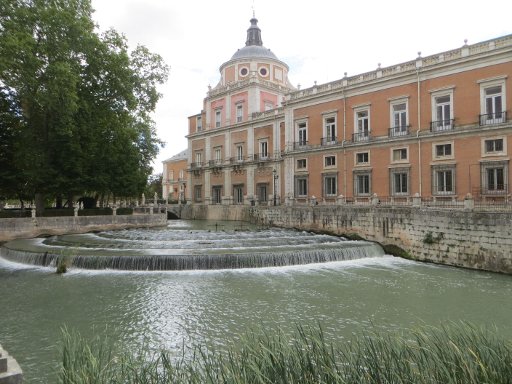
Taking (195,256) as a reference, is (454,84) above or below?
above

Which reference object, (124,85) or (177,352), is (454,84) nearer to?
(124,85)

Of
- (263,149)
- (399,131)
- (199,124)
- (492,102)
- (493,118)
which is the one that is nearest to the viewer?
(493,118)

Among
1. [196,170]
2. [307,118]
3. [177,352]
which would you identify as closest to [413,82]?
[307,118]

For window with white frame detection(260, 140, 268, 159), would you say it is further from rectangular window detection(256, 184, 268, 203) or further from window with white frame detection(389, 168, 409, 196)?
window with white frame detection(389, 168, 409, 196)

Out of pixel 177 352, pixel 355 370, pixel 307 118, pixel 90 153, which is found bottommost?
pixel 177 352

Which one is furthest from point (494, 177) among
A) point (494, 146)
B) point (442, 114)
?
point (442, 114)

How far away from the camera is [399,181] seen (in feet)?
91.6

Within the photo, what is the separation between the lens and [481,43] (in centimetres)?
2419

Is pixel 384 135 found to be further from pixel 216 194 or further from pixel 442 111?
pixel 216 194

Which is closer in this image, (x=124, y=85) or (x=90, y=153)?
(x=124, y=85)

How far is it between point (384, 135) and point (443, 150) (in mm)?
4439

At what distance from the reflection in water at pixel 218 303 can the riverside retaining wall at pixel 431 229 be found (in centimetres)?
140

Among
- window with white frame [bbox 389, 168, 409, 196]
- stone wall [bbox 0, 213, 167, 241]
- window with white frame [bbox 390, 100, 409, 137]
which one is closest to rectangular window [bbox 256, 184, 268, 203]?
stone wall [bbox 0, 213, 167, 241]

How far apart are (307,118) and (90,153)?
57.2 ft
